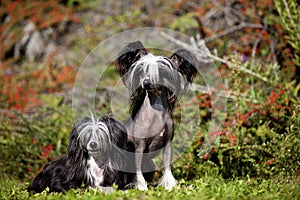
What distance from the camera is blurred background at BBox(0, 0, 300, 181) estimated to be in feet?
18.1

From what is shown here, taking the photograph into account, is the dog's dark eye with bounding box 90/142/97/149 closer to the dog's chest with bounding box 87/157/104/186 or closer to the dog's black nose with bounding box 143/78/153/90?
the dog's chest with bounding box 87/157/104/186

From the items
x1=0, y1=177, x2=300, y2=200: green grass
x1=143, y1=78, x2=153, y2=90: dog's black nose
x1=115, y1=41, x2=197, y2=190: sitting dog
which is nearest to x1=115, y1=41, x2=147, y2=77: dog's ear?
x1=115, y1=41, x2=197, y2=190: sitting dog

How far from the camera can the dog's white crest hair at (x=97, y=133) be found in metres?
4.17

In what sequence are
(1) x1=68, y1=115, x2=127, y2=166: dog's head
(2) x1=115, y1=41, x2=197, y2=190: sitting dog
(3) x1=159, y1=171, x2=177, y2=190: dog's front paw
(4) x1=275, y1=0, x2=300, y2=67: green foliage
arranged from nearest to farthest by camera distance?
(2) x1=115, y1=41, x2=197, y2=190: sitting dog < (3) x1=159, y1=171, x2=177, y2=190: dog's front paw < (1) x1=68, y1=115, x2=127, y2=166: dog's head < (4) x1=275, y1=0, x2=300, y2=67: green foliage

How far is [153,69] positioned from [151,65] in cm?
4

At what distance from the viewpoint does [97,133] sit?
13.7 feet

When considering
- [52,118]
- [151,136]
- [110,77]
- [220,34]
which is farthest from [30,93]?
[151,136]

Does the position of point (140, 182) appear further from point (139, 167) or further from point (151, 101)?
point (151, 101)

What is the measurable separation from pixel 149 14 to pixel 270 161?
709 cm

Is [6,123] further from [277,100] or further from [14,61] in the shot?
[14,61]

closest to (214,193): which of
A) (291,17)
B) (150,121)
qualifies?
(150,121)

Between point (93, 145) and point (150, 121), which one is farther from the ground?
point (150, 121)

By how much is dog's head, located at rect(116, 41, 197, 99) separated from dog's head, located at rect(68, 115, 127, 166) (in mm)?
467

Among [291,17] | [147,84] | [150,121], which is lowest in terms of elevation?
[150,121]
